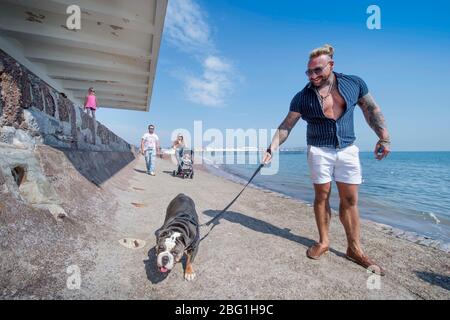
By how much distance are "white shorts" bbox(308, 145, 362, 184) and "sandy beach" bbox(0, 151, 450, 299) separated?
1061mm

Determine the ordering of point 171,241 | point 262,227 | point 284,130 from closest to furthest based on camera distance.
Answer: point 171,241
point 284,130
point 262,227

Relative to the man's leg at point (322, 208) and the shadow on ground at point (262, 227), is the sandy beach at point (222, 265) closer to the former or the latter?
the shadow on ground at point (262, 227)

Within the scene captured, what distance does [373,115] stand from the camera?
9.31 ft

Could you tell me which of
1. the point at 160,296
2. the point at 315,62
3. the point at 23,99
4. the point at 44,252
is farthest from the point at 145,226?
the point at 315,62

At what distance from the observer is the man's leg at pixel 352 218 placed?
279 centimetres

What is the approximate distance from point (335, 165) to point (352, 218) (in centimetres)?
70

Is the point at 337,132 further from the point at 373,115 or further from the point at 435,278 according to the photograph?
the point at 435,278

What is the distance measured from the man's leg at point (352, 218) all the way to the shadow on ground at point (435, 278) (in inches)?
22.4

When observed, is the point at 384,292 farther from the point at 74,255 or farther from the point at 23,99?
the point at 23,99

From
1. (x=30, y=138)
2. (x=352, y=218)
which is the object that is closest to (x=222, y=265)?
(x=352, y=218)

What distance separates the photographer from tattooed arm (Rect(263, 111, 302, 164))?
3.07m

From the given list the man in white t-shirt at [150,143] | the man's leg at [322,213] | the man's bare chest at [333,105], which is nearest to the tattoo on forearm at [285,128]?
the man's bare chest at [333,105]

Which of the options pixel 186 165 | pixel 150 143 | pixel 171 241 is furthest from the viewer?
pixel 186 165

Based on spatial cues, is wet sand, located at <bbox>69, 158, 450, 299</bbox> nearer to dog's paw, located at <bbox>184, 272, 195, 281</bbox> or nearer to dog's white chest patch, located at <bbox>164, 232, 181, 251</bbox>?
dog's paw, located at <bbox>184, 272, 195, 281</bbox>
